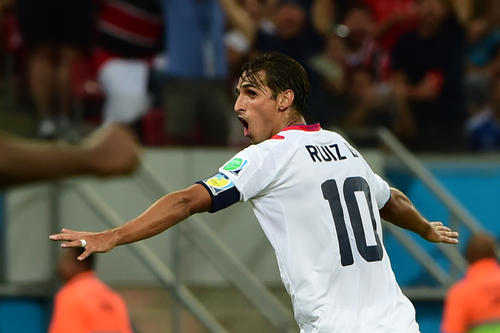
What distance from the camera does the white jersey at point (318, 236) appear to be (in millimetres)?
4613

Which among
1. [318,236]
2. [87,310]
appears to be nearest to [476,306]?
[87,310]

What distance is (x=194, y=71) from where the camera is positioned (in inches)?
384

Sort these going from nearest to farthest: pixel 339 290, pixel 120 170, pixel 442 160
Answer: pixel 120 170 < pixel 339 290 < pixel 442 160

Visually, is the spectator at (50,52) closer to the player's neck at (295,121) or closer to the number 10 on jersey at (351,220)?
the player's neck at (295,121)

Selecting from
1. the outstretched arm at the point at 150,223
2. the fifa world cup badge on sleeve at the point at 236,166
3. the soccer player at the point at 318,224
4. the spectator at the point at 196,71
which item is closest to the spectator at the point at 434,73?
the spectator at the point at 196,71

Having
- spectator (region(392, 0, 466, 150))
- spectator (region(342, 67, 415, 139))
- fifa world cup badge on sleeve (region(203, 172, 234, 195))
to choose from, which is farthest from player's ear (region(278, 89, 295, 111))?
spectator (region(392, 0, 466, 150))

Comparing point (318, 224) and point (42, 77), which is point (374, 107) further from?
point (318, 224)

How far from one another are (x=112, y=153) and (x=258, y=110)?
1681 mm

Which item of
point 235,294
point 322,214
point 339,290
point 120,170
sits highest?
point 120,170

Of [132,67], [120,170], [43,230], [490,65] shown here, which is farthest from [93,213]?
[120,170]

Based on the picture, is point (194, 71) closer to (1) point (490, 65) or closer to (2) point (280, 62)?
(1) point (490, 65)

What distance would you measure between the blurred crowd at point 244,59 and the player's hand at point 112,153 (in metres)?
5.89

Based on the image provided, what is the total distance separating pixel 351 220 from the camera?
4703mm

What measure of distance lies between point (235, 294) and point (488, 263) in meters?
2.15
